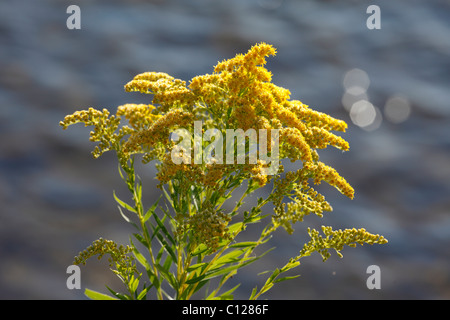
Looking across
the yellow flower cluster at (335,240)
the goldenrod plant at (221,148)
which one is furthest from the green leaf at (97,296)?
the yellow flower cluster at (335,240)

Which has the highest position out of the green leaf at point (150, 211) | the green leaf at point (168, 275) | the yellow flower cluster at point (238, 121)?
the yellow flower cluster at point (238, 121)

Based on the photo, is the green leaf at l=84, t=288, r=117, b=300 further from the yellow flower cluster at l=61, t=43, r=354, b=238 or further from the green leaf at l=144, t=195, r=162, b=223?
the yellow flower cluster at l=61, t=43, r=354, b=238

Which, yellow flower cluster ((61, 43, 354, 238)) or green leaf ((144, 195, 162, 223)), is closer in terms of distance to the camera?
yellow flower cluster ((61, 43, 354, 238))

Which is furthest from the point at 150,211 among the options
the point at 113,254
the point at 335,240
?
the point at 335,240

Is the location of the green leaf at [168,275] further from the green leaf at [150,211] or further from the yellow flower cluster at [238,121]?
the yellow flower cluster at [238,121]

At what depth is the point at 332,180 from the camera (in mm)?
1688

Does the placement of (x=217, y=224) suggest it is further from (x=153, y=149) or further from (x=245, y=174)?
(x=153, y=149)

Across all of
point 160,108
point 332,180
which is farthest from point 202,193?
point 332,180

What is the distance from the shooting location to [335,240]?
1771mm

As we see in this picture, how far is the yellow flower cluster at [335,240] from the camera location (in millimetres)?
1731

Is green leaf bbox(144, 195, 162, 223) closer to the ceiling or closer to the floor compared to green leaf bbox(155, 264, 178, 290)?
closer to the ceiling

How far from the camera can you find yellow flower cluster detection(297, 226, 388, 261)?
1.73 m

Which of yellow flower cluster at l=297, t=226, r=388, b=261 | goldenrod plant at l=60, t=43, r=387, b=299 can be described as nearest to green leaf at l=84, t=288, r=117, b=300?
goldenrod plant at l=60, t=43, r=387, b=299

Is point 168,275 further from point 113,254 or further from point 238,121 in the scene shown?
point 238,121
